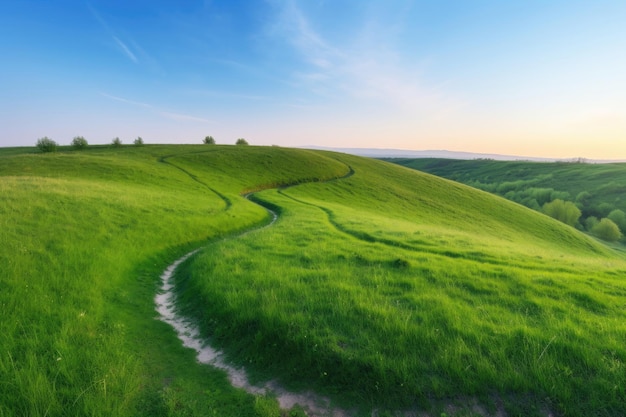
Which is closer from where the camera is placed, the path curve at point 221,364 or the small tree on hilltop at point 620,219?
the path curve at point 221,364

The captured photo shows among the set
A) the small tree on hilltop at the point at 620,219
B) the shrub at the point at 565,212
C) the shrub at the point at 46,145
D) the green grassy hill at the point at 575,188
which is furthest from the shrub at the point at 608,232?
the shrub at the point at 46,145

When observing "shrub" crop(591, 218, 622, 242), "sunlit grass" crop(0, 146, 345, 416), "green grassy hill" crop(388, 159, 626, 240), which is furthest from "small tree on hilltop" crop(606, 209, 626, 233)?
"sunlit grass" crop(0, 146, 345, 416)

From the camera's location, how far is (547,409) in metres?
5.69

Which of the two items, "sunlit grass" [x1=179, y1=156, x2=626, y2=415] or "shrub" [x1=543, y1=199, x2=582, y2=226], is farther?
"shrub" [x1=543, y1=199, x2=582, y2=226]

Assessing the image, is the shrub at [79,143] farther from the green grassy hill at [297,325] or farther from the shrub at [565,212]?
the shrub at [565,212]

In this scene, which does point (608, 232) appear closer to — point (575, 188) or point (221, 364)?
point (575, 188)

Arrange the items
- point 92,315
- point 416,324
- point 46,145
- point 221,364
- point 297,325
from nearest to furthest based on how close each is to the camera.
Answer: point 221,364 < point 416,324 < point 297,325 < point 92,315 < point 46,145

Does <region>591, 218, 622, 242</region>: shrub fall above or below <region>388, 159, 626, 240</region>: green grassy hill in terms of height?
below

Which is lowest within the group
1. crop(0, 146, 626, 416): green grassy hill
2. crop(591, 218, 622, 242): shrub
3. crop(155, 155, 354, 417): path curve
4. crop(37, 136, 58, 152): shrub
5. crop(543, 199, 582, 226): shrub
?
crop(591, 218, 622, 242): shrub

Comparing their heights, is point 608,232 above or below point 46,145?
below

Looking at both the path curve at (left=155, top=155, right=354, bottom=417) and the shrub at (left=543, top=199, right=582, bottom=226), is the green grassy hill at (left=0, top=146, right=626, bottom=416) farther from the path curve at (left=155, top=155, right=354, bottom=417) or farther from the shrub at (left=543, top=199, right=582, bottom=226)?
the shrub at (left=543, top=199, right=582, bottom=226)

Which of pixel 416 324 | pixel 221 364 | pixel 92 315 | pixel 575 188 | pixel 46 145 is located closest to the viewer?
pixel 221 364

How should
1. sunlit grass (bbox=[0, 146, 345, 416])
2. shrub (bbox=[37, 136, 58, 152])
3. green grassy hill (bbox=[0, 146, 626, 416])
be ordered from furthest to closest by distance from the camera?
shrub (bbox=[37, 136, 58, 152]), green grassy hill (bbox=[0, 146, 626, 416]), sunlit grass (bbox=[0, 146, 345, 416])

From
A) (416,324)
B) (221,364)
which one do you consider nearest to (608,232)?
(416,324)
